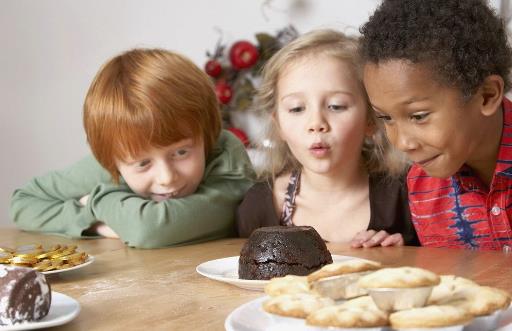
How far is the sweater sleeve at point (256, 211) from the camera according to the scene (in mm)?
1836

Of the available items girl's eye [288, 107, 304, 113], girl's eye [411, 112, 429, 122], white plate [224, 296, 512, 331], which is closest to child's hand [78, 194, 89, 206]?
girl's eye [288, 107, 304, 113]

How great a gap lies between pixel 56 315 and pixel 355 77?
1086mm

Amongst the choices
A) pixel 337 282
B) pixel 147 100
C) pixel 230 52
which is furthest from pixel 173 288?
pixel 230 52

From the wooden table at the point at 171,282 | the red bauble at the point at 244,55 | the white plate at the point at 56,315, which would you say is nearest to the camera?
the white plate at the point at 56,315

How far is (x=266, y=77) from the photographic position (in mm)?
1924

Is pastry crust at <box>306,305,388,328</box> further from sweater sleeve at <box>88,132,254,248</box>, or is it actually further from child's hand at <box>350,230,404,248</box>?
sweater sleeve at <box>88,132,254,248</box>

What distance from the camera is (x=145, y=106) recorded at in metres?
1.69

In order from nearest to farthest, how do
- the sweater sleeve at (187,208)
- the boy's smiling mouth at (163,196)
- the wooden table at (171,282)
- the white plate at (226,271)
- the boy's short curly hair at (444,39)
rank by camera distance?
the wooden table at (171,282) < the white plate at (226,271) < the boy's short curly hair at (444,39) < the sweater sleeve at (187,208) < the boy's smiling mouth at (163,196)

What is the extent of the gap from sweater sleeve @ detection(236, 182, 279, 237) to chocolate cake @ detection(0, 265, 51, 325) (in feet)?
3.35

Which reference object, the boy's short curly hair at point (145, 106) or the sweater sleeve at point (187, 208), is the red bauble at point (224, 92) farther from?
the boy's short curly hair at point (145, 106)

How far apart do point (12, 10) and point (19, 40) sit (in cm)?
16

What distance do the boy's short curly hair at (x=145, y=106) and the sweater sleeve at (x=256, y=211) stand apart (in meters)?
0.19

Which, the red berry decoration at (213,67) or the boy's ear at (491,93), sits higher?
the red berry decoration at (213,67)

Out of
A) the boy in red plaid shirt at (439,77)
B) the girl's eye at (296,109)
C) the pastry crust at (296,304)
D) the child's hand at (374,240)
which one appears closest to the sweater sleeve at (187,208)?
the girl's eye at (296,109)
